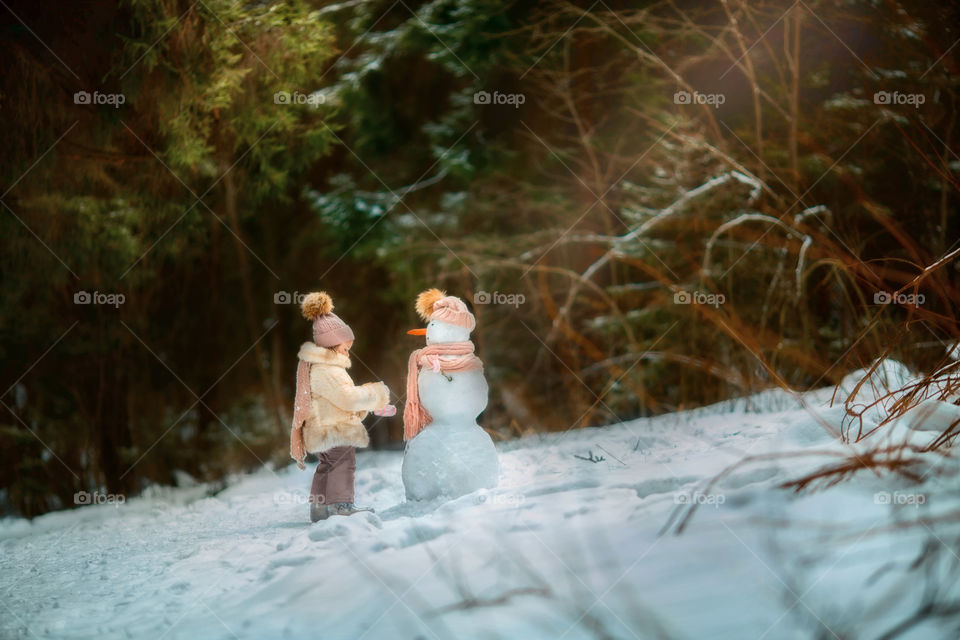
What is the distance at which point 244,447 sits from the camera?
11.0 meters

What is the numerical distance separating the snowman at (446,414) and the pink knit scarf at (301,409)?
1.75 feet

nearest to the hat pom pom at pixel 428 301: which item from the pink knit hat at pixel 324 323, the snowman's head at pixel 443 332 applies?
the snowman's head at pixel 443 332

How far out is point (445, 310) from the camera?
403 cm

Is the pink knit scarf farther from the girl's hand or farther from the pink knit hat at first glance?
the girl's hand

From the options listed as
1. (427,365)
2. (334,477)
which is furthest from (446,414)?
(334,477)

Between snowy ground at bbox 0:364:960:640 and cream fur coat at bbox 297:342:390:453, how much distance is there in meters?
0.45

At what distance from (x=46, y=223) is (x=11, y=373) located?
2.80m

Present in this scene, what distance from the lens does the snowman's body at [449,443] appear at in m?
3.73

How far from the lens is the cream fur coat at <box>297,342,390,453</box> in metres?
3.96

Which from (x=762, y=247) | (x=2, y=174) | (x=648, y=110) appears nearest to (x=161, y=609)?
(x=2, y=174)

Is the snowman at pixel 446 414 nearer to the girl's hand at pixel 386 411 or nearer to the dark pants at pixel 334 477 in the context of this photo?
the girl's hand at pixel 386 411

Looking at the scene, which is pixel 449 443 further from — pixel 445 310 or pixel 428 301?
pixel 428 301

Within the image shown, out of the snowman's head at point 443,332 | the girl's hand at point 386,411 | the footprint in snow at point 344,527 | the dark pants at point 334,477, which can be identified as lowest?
the footprint in snow at point 344,527

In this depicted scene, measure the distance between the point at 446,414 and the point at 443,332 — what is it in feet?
1.44
